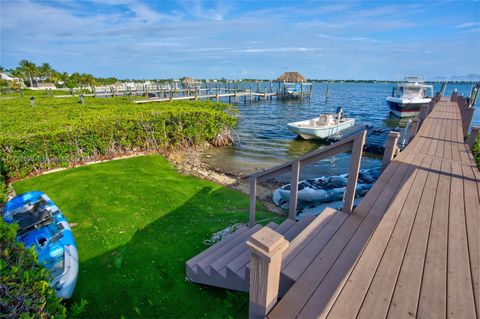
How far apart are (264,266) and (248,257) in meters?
1.63

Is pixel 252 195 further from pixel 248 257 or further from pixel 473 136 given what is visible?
pixel 473 136

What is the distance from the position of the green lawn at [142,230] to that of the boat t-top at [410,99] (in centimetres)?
2826

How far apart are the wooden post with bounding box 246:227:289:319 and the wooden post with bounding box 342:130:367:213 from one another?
195cm

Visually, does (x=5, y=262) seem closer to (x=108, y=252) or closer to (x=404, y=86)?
(x=108, y=252)

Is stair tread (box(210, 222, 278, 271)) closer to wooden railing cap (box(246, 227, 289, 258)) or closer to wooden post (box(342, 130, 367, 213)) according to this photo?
wooden post (box(342, 130, 367, 213))

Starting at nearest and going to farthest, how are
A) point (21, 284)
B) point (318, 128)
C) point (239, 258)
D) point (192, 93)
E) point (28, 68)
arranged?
point (21, 284) < point (239, 258) < point (318, 128) < point (192, 93) < point (28, 68)

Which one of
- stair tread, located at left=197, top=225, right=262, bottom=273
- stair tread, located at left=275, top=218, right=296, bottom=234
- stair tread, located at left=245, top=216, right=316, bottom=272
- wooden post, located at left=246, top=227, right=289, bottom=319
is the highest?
wooden post, located at left=246, top=227, right=289, bottom=319

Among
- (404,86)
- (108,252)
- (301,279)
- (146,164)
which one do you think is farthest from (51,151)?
(404,86)

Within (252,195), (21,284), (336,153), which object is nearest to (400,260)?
(336,153)

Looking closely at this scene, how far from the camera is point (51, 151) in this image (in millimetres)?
9484

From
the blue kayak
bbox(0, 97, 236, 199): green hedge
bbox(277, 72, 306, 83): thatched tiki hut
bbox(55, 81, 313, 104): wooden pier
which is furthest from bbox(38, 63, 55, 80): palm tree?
the blue kayak

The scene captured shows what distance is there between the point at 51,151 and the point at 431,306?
38.9 feet

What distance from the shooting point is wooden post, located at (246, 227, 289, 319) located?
5.83 ft

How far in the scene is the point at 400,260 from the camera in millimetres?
2684
